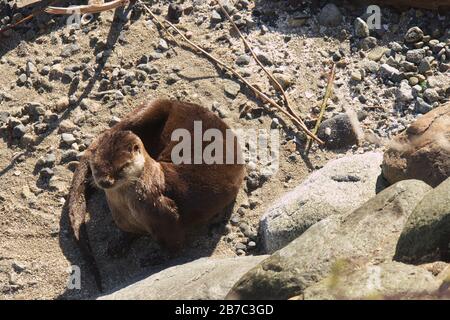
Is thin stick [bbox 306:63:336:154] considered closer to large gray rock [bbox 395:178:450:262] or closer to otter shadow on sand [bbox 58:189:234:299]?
otter shadow on sand [bbox 58:189:234:299]

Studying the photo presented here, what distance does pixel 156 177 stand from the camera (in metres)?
4.86

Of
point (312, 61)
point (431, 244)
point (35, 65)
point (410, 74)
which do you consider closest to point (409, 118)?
point (410, 74)

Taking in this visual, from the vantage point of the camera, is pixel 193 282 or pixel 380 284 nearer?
pixel 380 284

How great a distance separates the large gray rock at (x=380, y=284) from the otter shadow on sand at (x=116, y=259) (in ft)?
4.90

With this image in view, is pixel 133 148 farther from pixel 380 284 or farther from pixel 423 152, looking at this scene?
pixel 380 284

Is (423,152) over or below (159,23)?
below

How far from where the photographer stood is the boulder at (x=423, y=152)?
14.9ft

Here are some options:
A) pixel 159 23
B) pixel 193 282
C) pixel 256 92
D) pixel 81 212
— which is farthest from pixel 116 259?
pixel 159 23

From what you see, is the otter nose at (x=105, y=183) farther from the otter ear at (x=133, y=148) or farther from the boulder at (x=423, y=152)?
the boulder at (x=423, y=152)

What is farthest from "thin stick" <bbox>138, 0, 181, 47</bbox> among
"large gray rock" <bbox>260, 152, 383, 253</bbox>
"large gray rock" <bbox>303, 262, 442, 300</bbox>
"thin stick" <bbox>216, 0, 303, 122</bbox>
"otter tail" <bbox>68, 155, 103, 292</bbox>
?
"large gray rock" <bbox>303, 262, 442, 300</bbox>

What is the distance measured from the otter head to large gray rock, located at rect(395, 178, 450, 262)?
1631 millimetres

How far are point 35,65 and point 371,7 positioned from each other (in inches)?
95.5

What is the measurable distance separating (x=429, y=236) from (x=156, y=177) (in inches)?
68.1

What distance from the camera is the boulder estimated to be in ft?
14.9
